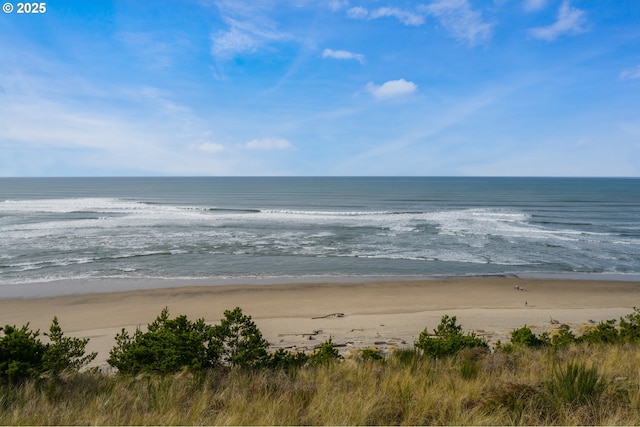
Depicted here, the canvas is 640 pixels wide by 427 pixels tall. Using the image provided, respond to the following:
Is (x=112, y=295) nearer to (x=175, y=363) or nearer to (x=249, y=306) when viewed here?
(x=249, y=306)

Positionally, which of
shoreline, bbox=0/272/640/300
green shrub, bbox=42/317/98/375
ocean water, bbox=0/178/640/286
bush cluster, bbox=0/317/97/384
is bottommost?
shoreline, bbox=0/272/640/300

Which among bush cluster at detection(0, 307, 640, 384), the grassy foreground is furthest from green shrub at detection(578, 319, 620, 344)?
the grassy foreground

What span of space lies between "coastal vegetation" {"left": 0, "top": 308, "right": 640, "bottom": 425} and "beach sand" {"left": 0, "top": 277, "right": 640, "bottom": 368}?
16.0 ft

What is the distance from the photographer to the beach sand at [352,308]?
13.6 m

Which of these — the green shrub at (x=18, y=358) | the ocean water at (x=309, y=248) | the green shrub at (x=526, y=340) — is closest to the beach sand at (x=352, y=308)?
the ocean water at (x=309, y=248)

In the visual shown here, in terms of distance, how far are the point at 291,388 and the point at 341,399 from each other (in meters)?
0.95

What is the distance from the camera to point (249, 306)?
1688cm

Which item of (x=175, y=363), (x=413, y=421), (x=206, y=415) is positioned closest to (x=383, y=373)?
(x=413, y=421)

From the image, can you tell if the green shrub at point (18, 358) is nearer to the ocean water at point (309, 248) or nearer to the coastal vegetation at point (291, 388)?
the coastal vegetation at point (291, 388)

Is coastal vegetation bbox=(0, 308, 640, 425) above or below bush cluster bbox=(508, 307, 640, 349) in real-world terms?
above

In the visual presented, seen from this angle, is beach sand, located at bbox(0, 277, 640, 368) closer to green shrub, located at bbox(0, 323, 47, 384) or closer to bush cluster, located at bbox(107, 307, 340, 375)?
bush cluster, located at bbox(107, 307, 340, 375)

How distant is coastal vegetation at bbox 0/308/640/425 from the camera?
14.2 feet

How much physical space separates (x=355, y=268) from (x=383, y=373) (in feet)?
57.3

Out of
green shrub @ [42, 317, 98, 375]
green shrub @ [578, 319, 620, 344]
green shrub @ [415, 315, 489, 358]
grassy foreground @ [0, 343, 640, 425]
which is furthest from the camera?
green shrub @ [578, 319, 620, 344]
